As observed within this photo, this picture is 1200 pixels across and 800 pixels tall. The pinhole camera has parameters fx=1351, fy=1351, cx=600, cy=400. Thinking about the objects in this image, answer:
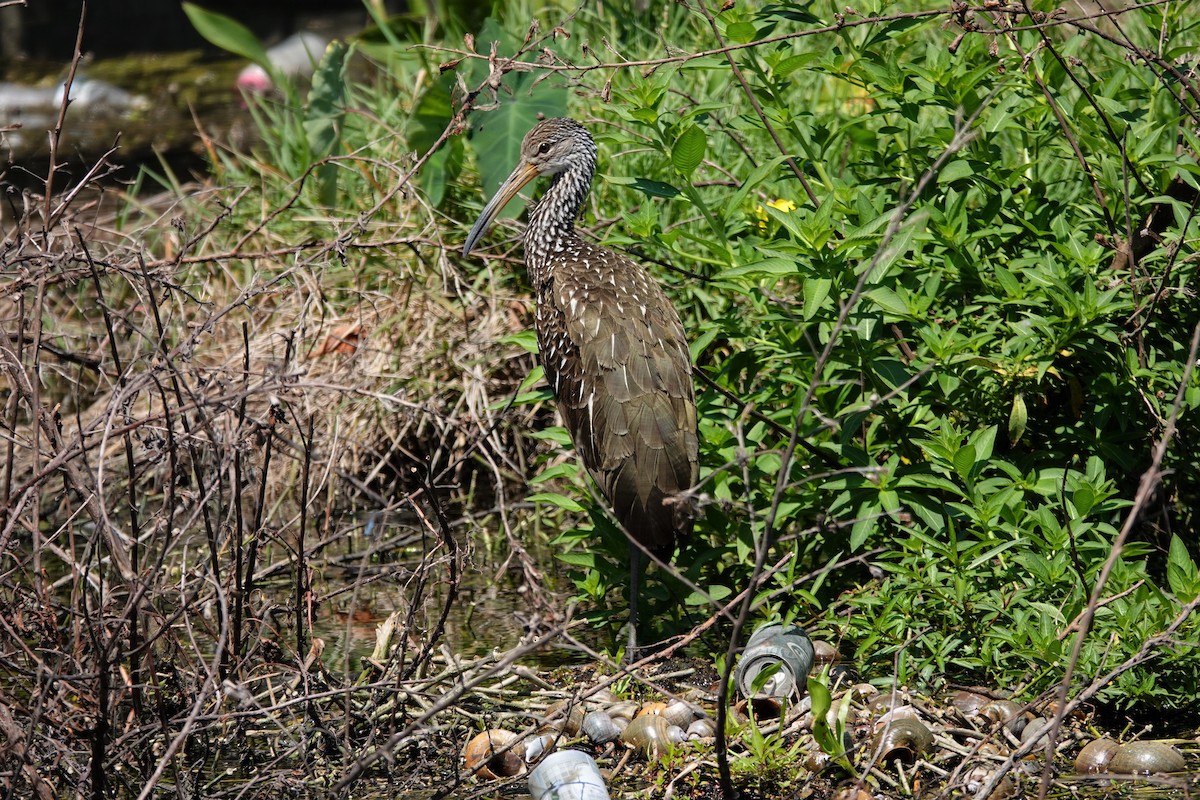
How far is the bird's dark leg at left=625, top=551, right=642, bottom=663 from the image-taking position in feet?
13.7

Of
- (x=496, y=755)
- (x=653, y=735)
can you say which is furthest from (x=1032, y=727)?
(x=496, y=755)

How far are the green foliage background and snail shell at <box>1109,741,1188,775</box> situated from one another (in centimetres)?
17

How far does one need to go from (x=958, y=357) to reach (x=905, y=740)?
1.11 metres

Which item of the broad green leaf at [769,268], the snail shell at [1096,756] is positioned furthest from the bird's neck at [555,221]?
the snail shell at [1096,756]

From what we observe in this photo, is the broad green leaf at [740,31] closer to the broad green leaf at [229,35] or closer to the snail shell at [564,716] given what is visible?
the snail shell at [564,716]

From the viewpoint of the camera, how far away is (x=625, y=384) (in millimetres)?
4160

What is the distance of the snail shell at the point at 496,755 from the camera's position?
3.57 m

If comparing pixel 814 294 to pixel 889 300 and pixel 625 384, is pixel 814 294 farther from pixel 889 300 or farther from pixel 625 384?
pixel 625 384

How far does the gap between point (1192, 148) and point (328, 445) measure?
3.38 metres

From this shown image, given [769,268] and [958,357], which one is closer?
[769,268]

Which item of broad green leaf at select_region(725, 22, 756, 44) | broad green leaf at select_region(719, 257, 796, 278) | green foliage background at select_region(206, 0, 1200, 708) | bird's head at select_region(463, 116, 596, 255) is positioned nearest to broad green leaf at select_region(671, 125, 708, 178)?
green foliage background at select_region(206, 0, 1200, 708)

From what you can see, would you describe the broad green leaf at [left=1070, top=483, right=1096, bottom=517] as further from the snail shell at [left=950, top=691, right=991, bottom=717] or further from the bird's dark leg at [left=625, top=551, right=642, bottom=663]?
the bird's dark leg at [left=625, top=551, right=642, bottom=663]

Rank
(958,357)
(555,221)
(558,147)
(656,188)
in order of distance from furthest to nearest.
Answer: (558,147), (555,221), (656,188), (958,357)

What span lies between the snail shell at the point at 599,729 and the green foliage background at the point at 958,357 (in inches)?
18.1
